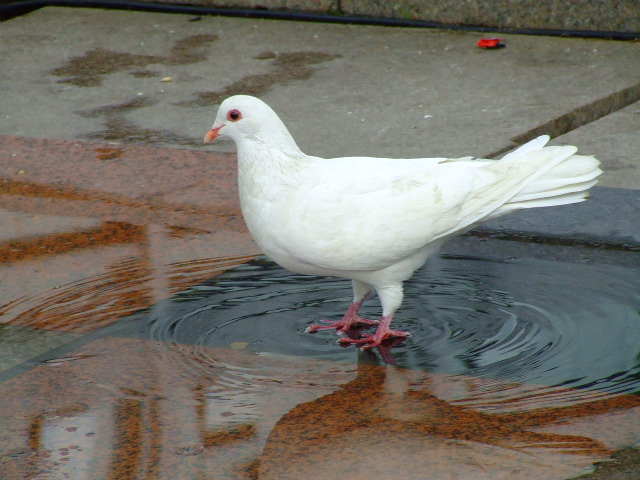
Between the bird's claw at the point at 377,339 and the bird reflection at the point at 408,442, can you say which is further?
the bird's claw at the point at 377,339

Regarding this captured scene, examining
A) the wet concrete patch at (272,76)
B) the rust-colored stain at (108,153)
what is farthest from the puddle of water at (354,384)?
the wet concrete patch at (272,76)

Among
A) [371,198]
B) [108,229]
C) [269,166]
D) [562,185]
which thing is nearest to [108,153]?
[108,229]

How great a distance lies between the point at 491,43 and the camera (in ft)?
22.7

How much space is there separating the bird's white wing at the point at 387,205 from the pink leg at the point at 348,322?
0.96 feet

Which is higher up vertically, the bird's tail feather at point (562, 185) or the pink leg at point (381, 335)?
the bird's tail feather at point (562, 185)

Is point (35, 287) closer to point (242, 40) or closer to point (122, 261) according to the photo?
point (122, 261)

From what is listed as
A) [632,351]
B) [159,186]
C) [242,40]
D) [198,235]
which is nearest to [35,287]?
[198,235]

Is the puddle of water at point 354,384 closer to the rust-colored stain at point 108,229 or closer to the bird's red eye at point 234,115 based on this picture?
the rust-colored stain at point 108,229

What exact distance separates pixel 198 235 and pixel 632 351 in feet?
6.50

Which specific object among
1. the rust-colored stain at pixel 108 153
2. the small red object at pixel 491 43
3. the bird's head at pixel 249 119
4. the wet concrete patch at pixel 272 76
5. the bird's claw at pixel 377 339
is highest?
the bird's head at pixel 249 119

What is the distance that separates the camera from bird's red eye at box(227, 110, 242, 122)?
3.55 metres

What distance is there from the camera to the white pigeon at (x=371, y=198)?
3381 millimetres

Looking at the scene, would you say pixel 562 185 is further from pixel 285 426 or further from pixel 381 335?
pixel 285 426

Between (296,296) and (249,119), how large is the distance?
74 cm
